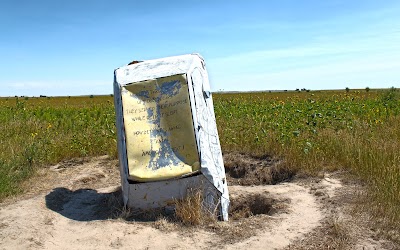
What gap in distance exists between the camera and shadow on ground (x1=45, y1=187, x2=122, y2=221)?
4.83m

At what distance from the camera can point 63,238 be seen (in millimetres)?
4129

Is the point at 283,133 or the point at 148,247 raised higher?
the point at 283,133

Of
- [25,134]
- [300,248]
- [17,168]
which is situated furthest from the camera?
[25,134]

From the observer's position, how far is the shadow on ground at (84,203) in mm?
4832

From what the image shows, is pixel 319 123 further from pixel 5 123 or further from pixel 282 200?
pixel 5 123

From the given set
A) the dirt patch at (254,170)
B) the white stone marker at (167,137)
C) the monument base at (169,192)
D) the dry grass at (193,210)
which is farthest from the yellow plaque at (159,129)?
the dirt patch at (254,170)

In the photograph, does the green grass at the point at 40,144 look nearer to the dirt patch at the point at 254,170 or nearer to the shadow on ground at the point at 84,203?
the shadow on ground at the point at 84,203

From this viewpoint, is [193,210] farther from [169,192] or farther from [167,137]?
[167,137]

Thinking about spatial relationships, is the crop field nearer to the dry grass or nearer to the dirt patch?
the dirt patch

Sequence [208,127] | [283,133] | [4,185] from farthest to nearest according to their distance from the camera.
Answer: [283,133] → [4,185] → [208,127]

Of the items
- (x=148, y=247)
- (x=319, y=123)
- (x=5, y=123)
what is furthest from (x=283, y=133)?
(x=5, y=123)

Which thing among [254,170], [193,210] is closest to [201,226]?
[193,210]

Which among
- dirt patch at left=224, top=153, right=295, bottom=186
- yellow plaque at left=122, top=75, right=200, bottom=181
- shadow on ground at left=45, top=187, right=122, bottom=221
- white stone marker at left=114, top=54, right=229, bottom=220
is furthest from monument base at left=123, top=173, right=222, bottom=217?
dirt patch at left=224, top=153, right=295, bottom=186

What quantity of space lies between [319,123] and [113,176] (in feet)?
15.0
